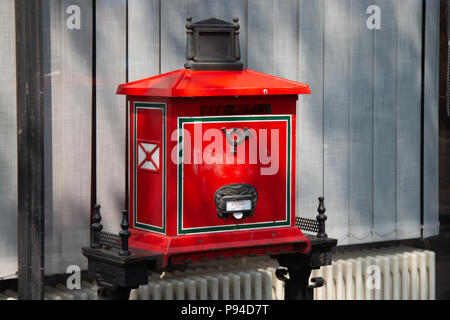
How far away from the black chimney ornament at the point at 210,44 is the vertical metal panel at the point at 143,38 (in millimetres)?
645

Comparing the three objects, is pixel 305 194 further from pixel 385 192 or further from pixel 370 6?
pixel 370 6

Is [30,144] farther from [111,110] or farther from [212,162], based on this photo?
[212,162]

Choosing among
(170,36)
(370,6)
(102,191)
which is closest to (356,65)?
(370,6)

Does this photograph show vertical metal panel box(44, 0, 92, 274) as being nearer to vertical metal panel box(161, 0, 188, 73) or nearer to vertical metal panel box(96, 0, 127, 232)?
vertical metal panel box(96, 0, 127, 232)

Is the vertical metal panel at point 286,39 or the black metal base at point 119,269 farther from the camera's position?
the vertical metal panel at point 286,39

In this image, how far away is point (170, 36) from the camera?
408 centimetres

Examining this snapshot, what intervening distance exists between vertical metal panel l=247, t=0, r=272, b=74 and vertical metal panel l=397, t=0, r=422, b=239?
84cm

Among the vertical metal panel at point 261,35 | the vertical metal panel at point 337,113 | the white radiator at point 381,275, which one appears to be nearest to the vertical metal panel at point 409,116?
the white radiator at point 381,275

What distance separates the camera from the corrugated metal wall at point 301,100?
3811mm

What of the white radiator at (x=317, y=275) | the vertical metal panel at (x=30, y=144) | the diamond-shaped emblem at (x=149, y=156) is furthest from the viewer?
the white radiator at (x=317, y=275)

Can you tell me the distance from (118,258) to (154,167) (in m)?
0.36

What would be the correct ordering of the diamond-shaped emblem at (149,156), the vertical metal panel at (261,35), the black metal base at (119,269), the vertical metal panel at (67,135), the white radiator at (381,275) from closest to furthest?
1. the black metal base at (119,269)
2. the diamond-shaped emblem at (149,156)
3. the vertical metal panel at (67,135)
4. the vertical metal panel at (261,35)
5. the white radiator at (381,275)

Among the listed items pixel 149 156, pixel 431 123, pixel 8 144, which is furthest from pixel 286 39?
pixel 8 144

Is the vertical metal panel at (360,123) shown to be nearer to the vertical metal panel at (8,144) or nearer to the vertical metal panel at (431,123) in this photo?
the vertical metal panel at (431,123)
